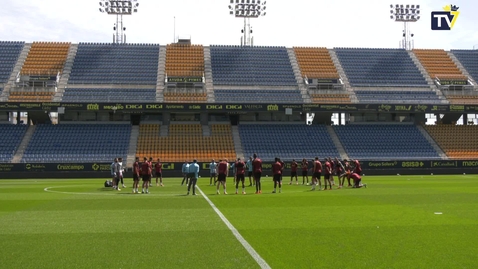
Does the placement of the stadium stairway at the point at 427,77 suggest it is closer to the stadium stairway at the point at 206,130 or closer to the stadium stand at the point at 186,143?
the stadium stand at the point at 186,143

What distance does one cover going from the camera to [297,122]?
5856 cm

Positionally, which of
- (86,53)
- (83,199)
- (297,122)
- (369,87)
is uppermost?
(86,53)

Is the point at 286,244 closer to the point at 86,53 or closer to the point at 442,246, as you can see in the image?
the point at 442,246

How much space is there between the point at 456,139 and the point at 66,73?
147ft

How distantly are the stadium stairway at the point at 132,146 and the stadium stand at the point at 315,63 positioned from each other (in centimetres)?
2150

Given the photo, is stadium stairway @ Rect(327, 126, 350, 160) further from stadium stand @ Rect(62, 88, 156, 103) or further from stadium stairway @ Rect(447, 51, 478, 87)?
stadium stand @ Rect(62, 88, 156, 103)

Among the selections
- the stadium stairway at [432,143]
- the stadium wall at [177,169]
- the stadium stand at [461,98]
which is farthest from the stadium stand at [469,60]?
the stadium wall at [177,169]

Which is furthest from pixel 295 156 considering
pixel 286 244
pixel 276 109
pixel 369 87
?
pixel 286 244

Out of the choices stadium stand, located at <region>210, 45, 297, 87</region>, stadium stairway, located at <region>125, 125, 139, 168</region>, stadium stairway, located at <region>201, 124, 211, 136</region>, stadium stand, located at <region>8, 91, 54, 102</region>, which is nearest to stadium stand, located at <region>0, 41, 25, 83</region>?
stadium stand, located at <region>8, 91, 54, 102</region>

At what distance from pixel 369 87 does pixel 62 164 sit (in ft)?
119

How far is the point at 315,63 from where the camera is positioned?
64750 mm

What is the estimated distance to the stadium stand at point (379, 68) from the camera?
6241cm

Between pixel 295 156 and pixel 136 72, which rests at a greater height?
pixel 136 72

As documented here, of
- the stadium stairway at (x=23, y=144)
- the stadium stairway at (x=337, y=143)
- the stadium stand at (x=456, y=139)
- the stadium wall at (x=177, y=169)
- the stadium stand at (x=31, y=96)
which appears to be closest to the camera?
the stadium wall at (x=177, y=169)
